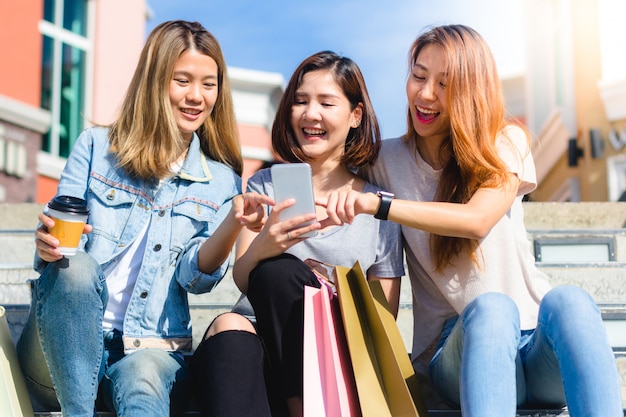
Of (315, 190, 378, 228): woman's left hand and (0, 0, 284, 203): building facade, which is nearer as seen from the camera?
(315, 190, 378, 228): woman's left hand

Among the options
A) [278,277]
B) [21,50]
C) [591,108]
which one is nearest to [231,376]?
[278,277]

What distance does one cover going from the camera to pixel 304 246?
2.34 meters

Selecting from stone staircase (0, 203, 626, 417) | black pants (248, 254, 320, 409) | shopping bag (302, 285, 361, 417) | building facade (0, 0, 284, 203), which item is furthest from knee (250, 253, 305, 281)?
building facade (0, 0, 284, 203)

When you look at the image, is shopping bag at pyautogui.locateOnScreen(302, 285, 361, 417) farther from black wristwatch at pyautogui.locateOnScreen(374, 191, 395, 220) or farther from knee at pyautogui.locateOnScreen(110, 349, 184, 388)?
knee at pyautogui.locateOnScreen(110, 349, 184, 388)

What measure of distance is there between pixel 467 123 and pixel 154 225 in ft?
2.95

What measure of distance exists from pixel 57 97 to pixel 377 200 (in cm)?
772

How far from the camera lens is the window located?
9.03 meters

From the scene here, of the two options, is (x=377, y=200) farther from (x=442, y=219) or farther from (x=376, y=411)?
(x=376, y=411)

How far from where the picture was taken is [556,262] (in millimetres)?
3367

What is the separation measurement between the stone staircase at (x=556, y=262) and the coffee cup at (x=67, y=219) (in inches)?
33.7

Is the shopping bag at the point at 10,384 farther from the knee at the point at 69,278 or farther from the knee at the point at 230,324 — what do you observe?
the knee at the point at 230,324

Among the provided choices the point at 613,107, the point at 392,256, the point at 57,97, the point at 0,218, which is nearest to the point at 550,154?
the point at 613,107

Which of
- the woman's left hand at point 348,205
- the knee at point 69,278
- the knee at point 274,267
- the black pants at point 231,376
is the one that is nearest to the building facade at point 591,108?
the woman's left hand at point 348,205

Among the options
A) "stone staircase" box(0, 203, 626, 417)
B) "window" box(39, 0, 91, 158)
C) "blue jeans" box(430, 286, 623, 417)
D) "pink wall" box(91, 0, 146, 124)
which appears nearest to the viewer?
"blue jeans" box(430, 286, 623, 417)
